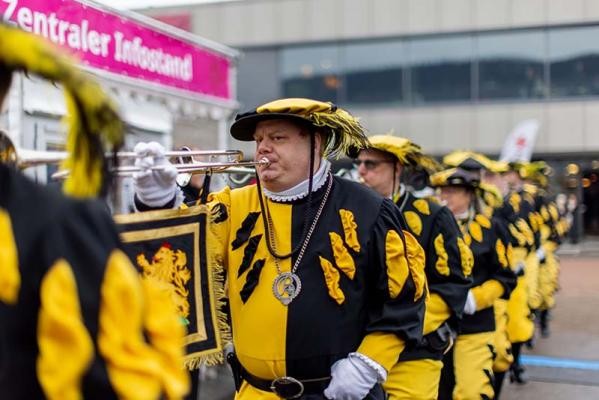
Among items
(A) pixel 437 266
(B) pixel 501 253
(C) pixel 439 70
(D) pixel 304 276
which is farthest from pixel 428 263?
(C) pixel 439 70

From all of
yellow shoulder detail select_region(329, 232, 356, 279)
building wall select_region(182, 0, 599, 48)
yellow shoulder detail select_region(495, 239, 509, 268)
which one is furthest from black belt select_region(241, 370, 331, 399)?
building wall select_region(182, 0, 599, 48)

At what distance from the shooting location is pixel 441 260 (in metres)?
4.28

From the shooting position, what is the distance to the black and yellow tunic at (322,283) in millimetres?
2988

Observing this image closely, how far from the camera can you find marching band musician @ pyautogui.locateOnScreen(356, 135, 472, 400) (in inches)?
155

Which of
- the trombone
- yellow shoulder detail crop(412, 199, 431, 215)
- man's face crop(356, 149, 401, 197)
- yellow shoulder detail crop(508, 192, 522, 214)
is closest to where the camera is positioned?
the trombone

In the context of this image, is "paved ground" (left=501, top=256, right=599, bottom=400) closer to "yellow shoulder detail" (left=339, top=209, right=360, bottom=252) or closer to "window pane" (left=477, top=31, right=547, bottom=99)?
"yellow shoulder detail" (left=339, top=209, right=360, bottom=252)

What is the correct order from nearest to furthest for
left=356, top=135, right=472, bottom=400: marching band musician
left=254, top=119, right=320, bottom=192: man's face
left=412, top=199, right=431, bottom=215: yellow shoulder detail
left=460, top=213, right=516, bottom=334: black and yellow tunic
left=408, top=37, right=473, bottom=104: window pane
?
left=254, top=119, right=320, bottom=192: man's face → left=356, top=135, right=472, bottom=400: marching band musician → left=412, top=199, right=431, bottom=215: yellow shoulder detail → left=460, top=213, right=516, bottom=334: black and yellow tunic → left=408, top=37, right=473, bottom=104: window pane

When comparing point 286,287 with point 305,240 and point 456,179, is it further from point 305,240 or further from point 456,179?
point 456,179

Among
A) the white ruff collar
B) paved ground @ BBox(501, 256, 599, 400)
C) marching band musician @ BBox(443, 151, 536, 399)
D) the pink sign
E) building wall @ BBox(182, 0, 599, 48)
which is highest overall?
building wall @ BBox(182, 0, 599, 48)

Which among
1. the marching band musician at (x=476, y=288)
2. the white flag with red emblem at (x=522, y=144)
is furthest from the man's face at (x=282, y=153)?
the white flag with red emblem at (x=522, y=144)

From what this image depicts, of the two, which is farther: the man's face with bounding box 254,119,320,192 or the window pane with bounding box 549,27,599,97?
the window pane with bounding box 549,27,599,97

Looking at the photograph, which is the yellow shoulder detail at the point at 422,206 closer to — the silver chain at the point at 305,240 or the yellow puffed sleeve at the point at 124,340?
the silver chain at the point at 305,240

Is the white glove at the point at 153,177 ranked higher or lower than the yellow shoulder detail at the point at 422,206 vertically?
higher

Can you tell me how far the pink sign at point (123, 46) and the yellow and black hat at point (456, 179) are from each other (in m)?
2.68
